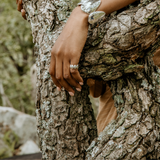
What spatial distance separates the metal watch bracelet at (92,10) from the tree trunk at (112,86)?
0.05 m

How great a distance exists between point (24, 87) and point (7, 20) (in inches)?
72.4

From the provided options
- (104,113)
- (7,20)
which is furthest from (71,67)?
(7,20)

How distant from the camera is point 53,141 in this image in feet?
3.07

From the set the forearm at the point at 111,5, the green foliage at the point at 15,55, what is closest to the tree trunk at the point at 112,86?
the forearm at the point at 111,5

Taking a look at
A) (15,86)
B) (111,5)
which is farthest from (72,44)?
(15,86)

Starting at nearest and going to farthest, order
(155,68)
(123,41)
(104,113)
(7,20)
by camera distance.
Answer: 1. (123,41)
2. (155,68)
3. (104,113)
4. (7,20)

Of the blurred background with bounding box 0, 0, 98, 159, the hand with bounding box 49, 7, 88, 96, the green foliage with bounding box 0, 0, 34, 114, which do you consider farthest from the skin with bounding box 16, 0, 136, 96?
the green foliage with bounding box 0, 0, 34, 114

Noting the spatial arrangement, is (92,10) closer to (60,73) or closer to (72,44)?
(72,44)

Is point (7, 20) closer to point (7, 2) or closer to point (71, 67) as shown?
point (7, 2)

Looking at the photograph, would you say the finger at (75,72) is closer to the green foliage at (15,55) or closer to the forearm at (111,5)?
the forearm at (111,5)

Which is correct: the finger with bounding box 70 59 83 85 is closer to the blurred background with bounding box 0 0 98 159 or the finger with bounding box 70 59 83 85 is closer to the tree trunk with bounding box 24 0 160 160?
the tree trunk with bounding box 24 0 160 160

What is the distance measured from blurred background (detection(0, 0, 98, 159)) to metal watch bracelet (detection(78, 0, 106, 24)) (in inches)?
113

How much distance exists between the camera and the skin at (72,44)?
0.75 meters

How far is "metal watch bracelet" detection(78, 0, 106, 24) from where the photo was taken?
0.77m
